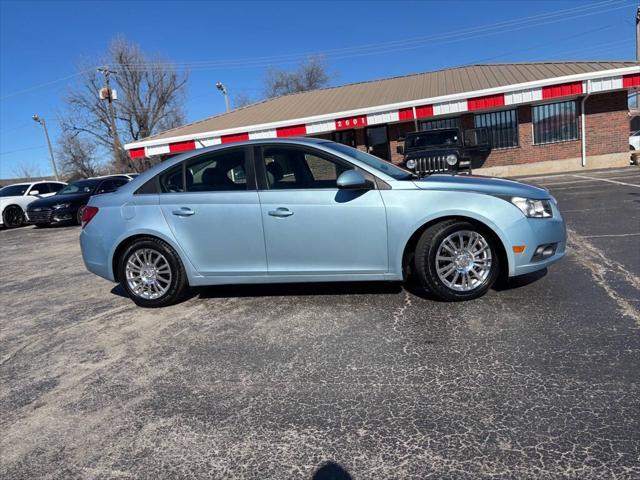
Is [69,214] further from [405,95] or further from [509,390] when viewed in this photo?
[509,390]

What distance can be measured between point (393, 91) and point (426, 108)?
3.97 meters

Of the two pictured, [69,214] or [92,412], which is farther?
[69,214]

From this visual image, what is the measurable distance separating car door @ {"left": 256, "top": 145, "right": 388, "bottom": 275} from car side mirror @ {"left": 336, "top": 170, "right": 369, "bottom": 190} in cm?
11

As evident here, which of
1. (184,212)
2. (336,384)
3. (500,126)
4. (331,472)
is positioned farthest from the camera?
(500,126)

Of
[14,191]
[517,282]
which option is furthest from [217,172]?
[14,191]

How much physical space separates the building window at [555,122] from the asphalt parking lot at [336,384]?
50.4ft

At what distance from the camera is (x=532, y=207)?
4402mm

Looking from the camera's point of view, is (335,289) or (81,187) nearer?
(335,289)

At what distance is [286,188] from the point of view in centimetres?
469

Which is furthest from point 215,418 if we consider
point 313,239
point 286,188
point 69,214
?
point 69,214

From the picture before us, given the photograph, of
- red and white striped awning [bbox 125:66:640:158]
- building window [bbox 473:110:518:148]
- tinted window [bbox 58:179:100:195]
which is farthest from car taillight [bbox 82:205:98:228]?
building window [bbox 473:110:518:148]

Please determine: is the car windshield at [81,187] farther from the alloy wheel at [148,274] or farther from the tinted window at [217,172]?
the tinted window at [217,172]

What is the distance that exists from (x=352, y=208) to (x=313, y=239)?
1.53 feet

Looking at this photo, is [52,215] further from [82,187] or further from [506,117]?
[506,117]
